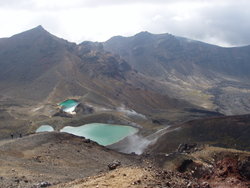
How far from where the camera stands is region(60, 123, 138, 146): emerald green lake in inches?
Result: 4137

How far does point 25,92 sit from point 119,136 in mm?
101279

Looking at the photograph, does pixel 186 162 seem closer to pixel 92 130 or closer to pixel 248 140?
pixel 248 140

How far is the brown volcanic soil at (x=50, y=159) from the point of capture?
34.6 meters

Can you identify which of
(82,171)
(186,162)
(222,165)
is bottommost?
(186,162)

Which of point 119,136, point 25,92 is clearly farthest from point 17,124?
point 25,92

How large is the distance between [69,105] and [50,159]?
122 meters

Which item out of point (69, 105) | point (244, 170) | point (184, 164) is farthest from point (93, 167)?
point (69, 105)

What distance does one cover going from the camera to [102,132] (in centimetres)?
11162

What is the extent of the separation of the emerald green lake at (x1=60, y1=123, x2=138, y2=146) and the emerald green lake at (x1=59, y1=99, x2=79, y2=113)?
139ft

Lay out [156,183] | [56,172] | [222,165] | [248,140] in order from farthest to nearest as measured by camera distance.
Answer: [248,140], [56,172], [222,165], [156,183]

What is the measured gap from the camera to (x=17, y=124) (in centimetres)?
12706

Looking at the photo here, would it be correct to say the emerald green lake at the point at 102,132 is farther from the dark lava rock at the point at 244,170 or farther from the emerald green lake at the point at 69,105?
the dark lava rock at the point at 244,170

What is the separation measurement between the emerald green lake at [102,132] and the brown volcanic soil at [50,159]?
42.0 metres

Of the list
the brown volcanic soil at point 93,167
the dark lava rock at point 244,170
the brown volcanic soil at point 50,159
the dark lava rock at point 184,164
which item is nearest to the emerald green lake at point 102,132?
the brown volcanic soil at point 50,159
